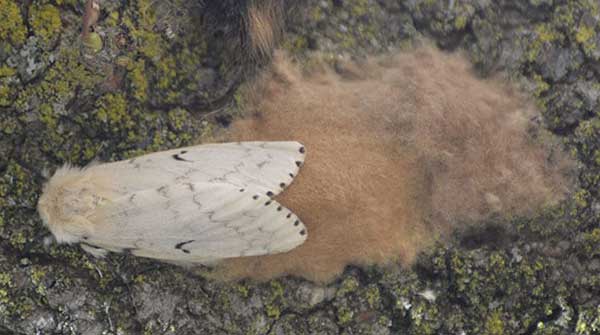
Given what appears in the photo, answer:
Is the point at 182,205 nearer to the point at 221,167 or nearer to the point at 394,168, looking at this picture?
the point at 221,167

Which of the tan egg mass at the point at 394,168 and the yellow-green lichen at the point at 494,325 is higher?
the tan egg mass at the point at 394,168

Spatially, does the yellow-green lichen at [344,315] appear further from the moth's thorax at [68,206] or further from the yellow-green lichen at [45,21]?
the yellow-green lichen at [45,21]

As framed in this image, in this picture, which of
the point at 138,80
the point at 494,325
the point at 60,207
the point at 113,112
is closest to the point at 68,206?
the point at 60,207

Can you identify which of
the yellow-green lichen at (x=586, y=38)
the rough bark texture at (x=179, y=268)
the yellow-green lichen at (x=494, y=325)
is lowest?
the yellow-green lichen at (x=494, y=325)

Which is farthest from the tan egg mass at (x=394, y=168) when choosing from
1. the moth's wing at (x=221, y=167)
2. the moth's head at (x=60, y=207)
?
the moth's head at (x=60, y=207)

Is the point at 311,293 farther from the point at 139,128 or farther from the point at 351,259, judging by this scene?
the point at 139,128

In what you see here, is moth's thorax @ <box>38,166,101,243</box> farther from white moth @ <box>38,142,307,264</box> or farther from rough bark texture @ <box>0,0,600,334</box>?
rough bark texture @ <box>0,0,600,334</box>

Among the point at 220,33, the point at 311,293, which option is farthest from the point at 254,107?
the point at 311,293
